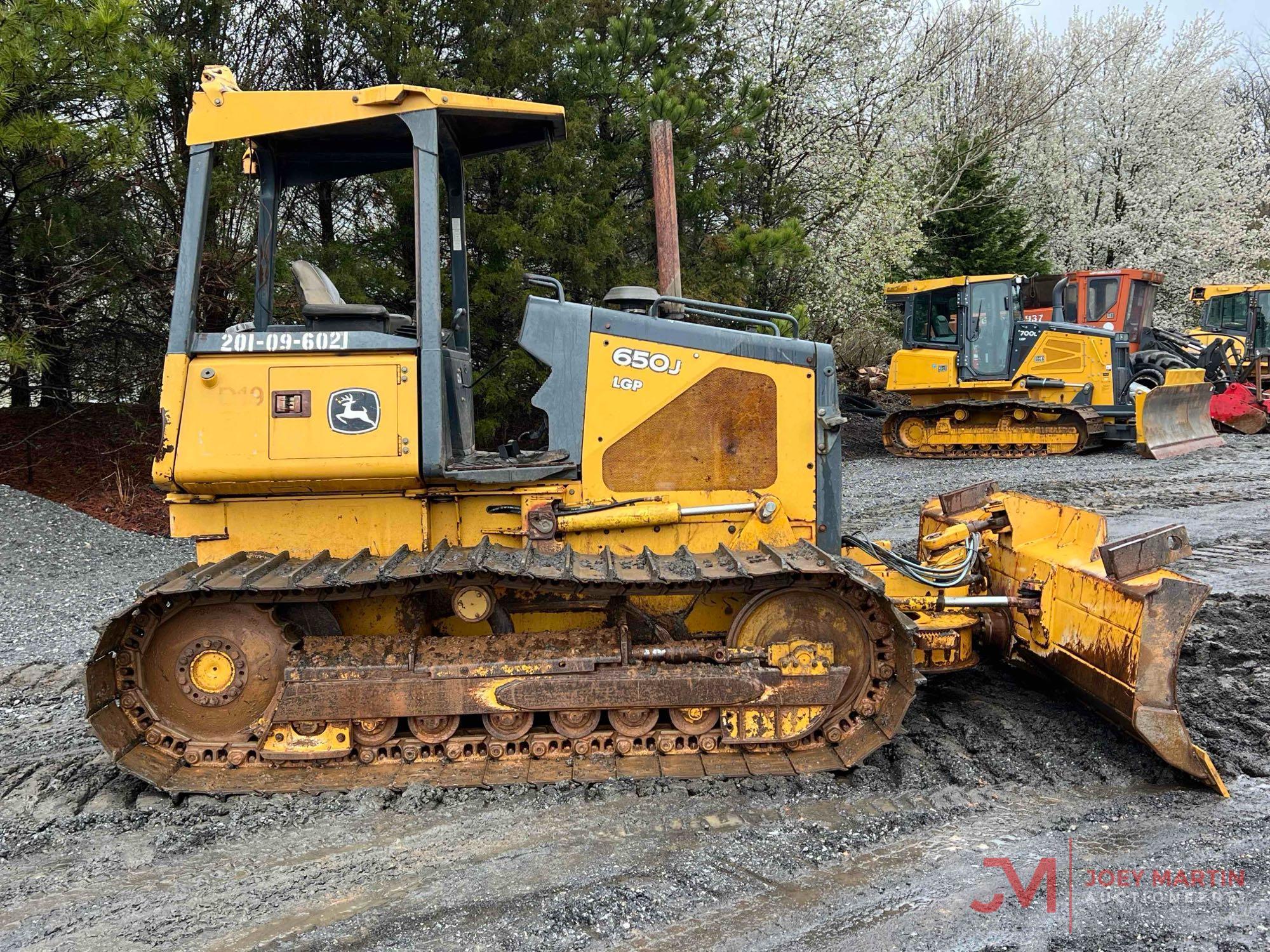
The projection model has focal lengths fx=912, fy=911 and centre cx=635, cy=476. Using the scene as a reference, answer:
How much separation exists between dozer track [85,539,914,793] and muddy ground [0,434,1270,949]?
0.17 metres

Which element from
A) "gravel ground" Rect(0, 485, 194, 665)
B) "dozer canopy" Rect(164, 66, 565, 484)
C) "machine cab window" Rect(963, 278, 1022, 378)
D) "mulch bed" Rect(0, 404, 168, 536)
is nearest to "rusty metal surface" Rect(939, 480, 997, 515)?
"dozer canopy" Rect(164, 66, 565, 484)

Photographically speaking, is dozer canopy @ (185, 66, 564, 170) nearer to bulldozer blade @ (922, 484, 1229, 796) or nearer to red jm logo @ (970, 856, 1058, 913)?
bulldozer blade @ (922, 484, 1229, 796)

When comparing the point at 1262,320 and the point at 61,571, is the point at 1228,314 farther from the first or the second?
the point at 61,571

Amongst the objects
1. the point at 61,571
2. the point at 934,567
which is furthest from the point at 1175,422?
the point at 61,571

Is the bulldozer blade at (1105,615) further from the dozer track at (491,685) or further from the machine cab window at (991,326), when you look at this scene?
the machine cab window at (991,326)

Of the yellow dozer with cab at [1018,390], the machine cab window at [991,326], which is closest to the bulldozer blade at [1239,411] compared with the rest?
the yellow dozer with cab at [1018,390]

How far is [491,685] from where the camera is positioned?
13.3ft

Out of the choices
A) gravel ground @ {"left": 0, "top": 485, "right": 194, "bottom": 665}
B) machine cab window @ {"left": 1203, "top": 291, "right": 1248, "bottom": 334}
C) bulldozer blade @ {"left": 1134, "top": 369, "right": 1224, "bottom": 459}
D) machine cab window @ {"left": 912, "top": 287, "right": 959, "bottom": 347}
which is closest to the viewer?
gravel ground @ {"left": 0, "top": 485, "right": 194, "bottom": 665}

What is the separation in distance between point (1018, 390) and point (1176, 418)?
256 centimetres

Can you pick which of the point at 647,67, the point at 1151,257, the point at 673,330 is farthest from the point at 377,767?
the point at 1151,257

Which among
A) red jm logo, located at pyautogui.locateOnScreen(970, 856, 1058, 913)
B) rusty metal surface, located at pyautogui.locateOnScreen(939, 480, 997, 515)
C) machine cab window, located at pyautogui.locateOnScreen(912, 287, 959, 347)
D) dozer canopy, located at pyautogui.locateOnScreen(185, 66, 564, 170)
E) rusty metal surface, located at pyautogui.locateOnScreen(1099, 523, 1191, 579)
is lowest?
red jm logo, located at pyautogui.locateOnScreen(970, 856, 1058, 913)

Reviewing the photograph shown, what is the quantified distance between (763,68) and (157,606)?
17.0 metres

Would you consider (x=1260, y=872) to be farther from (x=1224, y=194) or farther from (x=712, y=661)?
(x=1224, y=194)

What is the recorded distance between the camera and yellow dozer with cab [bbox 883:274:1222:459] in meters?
15.3
